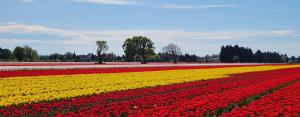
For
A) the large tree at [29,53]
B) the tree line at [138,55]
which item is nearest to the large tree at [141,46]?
the tree line at [138,55]

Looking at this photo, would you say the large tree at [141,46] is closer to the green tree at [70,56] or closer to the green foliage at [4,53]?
the green tree at [70,56]

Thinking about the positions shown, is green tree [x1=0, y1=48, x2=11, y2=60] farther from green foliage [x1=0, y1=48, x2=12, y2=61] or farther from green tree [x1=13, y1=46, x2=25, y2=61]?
green tree [x1=13, y1=46, x2=25, y2=61]

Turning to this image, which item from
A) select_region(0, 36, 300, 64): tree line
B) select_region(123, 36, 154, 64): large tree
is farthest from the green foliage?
select_region(123, 36, 154, 64): large tree

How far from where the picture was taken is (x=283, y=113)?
12773 mm

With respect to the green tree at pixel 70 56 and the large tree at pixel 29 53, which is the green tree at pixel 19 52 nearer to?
the large tree at pixel 29 53

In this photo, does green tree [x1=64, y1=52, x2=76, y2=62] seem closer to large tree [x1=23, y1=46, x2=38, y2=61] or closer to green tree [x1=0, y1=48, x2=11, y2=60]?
large tree [x1=23, y1=46, x2=38, y2=61]

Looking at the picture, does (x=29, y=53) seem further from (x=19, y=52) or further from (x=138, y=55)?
(x=138, y=55)

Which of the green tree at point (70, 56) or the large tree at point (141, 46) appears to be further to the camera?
the green tree at point (70, 56)

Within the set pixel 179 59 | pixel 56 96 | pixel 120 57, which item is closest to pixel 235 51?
pixel 179 59

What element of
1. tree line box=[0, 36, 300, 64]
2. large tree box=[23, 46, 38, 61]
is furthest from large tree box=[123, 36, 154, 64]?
large tree box=[23, 46, 38, 61]

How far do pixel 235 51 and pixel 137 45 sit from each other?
49066 mm

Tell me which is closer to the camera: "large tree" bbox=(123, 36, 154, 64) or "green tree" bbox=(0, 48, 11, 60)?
"large tree" bbox=(123, 36, 154, 64)

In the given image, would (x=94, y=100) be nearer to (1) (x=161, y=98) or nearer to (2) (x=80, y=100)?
(2) (x=80, y=100)

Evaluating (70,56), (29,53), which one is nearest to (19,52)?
(29,53)
